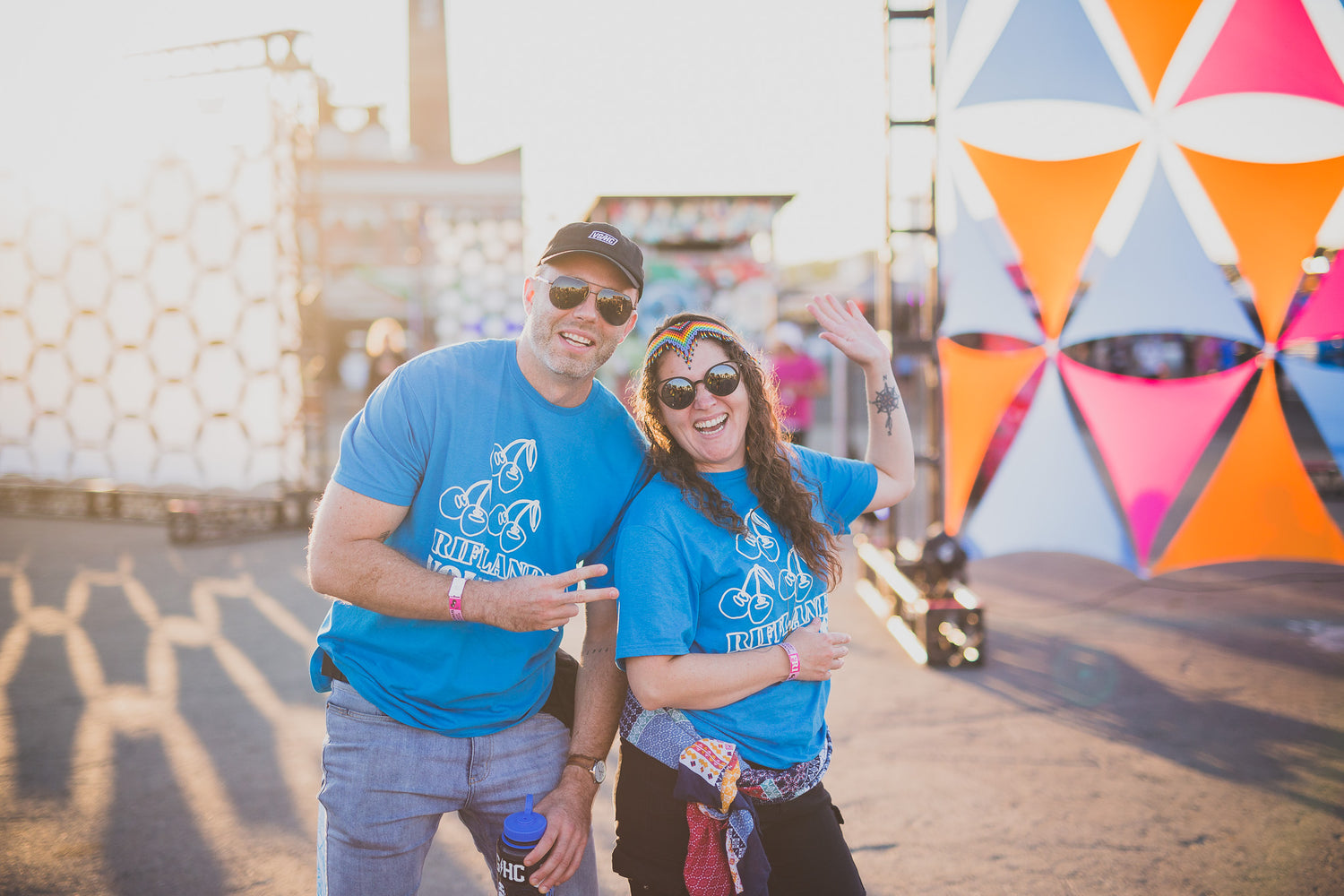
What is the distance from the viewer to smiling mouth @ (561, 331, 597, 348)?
1.93 m

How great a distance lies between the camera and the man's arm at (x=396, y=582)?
173cm

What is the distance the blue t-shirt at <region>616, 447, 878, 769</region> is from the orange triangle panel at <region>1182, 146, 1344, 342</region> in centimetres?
350

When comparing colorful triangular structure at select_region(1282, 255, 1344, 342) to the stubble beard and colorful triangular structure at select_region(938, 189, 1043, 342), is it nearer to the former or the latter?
colorful triangular structure at select_region(938, 189, 1043, 342)

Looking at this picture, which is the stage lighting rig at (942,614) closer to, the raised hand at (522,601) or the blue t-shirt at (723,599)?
the blue t-shirt at (723,599)

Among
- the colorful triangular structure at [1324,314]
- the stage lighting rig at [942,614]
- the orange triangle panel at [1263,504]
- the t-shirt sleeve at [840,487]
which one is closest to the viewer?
the t-shirt sleeve at [840,487]

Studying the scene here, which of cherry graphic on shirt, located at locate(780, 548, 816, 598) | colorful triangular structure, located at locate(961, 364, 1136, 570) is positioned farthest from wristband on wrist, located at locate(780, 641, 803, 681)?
colorful triangular structure, located at locate(961, 364, 1136, 570)

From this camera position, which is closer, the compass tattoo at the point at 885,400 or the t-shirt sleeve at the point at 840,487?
the t-shirt sleeve at the point at 840,487

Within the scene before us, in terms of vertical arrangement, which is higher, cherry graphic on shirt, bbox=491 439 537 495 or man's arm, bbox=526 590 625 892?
cherry graphic on shirt, bbox=491 439 537 495

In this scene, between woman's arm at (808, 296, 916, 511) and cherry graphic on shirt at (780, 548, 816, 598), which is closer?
cherry graphic on shirt at (780, 548, 816, 598)

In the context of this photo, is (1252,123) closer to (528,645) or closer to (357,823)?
(528,645)

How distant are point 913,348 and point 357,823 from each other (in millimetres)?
4354

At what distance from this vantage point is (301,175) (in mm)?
8844

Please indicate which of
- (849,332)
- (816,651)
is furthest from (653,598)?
(849,332)

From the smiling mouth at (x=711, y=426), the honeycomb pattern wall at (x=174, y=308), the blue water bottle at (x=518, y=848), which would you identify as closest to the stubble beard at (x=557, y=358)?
the smiling mouth at (x=711, y=426)
